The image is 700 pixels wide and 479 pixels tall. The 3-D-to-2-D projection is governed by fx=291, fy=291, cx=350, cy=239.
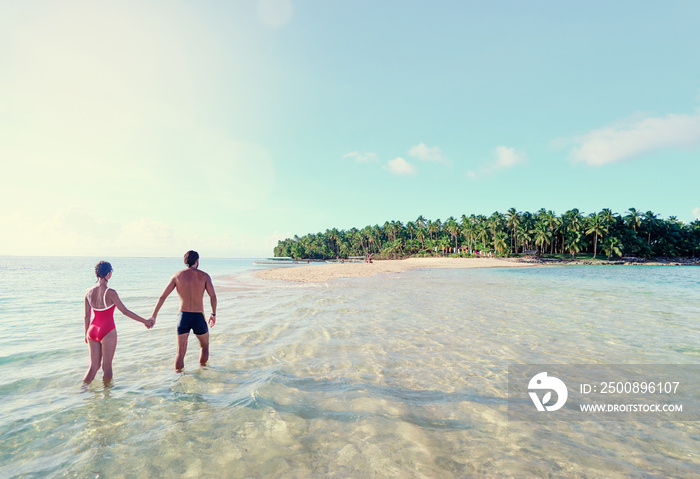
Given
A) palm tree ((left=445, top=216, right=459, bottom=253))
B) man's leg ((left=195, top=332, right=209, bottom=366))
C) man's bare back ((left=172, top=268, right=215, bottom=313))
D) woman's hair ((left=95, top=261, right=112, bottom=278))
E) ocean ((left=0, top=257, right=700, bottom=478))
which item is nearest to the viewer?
ocean ((left=0, top=257, right=700, bottom=478))

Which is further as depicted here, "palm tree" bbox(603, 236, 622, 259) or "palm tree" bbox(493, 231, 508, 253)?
"palm tree" bbox(493, 231, 508, 253)

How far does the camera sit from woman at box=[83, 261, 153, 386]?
16.9 feet

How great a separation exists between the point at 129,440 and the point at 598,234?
10748 centimetres

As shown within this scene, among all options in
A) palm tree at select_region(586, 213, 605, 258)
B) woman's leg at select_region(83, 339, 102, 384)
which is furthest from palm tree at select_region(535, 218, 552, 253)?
woman's leg at select_region(83, 339, 102, 384)

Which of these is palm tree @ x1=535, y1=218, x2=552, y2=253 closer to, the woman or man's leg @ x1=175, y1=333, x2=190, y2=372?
man's leg @ x1=175, y1=333, x2=190, y2=372

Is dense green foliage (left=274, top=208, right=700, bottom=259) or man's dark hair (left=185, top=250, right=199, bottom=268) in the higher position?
dense green foliage (left=274, top=208, right=700, bottom=259)

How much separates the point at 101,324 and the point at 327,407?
14.1ft

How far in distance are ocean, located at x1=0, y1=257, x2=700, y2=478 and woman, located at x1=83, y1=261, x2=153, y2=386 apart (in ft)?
1.16

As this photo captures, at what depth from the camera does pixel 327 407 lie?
169 inches

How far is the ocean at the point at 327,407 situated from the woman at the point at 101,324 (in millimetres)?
354

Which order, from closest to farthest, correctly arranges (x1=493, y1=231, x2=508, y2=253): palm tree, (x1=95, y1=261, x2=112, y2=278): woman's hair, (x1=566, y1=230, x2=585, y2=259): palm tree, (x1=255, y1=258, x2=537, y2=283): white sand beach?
(x1=95, y1=261, x2=112, y2=278): woman's hair
(x1=255, y1=258, x2=537, y2=283): white sand beach
(x1=566, y1=230, x2=585, y2=259): palm tree
(x1=493, y1=231, x2=508, y2=253): palm tree

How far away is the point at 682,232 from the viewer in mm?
89375

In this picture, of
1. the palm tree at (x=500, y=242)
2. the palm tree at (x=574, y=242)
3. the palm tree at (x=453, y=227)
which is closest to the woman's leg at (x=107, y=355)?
the palm tree at (x=500, y=242)

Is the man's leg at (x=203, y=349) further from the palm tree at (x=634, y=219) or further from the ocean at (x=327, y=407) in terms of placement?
the palm tree at (x=634, y=219)
